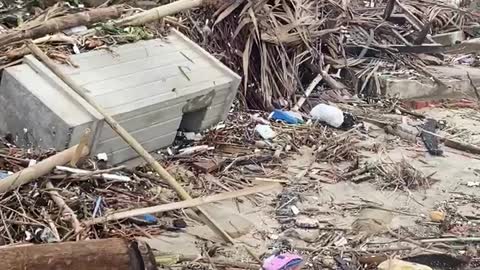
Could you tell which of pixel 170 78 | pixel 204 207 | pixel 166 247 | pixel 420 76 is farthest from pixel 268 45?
pixel 166 247

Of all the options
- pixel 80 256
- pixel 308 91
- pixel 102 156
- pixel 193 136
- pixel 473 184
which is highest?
pixel 80 256

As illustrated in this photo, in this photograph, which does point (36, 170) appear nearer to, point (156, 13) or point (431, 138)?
point (156, 13)

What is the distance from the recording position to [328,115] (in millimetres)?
7492

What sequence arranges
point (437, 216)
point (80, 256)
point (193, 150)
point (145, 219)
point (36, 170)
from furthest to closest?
1. point (193, 150)
2. point (437, 216)
3. point (145, 219)
4. point (36, 170)
5. point (80, 256)

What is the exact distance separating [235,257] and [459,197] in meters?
2.12

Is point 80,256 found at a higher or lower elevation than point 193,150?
higher

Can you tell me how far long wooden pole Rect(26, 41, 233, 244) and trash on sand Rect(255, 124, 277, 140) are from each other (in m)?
1.56

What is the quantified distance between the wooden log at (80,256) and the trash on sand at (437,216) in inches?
102

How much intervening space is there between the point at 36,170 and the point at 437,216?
2.79 meters

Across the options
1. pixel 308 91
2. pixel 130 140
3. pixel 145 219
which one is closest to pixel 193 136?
pixel 130 140

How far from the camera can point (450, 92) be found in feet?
29.1

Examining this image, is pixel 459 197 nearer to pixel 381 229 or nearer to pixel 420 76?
pixel 381 229

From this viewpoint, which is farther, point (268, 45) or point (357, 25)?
point (357, 25)

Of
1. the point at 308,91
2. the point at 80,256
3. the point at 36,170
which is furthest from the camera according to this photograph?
the point at 308,91
